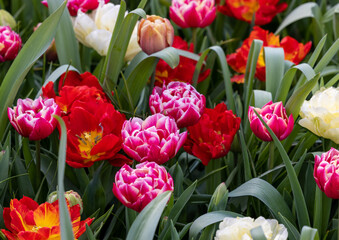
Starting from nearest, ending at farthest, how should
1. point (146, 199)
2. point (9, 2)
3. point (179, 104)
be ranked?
point (146, 199) → point (179, 104) → point (9, 2)

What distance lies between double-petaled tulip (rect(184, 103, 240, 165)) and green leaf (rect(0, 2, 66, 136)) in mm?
301

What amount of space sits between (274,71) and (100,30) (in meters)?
0.37

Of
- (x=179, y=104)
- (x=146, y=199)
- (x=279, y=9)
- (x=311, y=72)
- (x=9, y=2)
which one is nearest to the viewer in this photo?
(x=146, y=199)

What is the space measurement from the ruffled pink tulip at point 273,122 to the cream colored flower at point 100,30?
0.41 m

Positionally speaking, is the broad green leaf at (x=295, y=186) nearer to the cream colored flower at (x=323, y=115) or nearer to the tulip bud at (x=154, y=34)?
the cream colored flower at (x=323, y=115)

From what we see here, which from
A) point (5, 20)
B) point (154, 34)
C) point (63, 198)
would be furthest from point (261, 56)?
point (63, 198)

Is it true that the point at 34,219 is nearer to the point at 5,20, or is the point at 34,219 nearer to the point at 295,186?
the point at 295,186

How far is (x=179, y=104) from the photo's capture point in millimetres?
926

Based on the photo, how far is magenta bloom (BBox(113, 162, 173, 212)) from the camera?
748mm

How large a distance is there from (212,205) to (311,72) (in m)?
0.35

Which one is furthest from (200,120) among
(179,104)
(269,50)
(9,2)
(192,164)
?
(9,2)

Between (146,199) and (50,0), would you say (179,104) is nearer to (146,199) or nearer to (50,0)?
(146,199)

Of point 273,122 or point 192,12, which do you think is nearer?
point 273,122

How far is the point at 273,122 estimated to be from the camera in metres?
0.88
